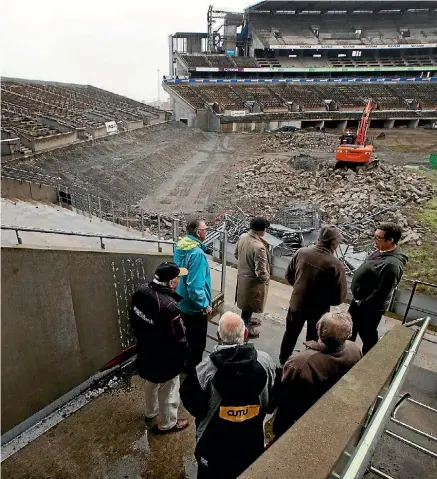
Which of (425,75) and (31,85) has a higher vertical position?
(425,75)

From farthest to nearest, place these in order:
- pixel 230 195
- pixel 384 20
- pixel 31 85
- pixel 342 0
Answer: pixel 384 20 → pixel 342 0 → pixel 31 85 → pixel 230 195

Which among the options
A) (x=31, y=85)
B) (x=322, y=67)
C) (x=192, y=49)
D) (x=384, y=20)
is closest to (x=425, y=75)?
(x=384, y=20)

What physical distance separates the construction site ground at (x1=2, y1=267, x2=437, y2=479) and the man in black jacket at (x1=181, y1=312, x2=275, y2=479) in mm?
1053

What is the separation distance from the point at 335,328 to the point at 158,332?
1.38m

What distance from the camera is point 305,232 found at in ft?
36.0

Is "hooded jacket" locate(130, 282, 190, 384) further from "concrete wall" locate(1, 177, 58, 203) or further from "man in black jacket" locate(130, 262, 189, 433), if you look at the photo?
"concrete wall" locate(1, 177, 58, 203)

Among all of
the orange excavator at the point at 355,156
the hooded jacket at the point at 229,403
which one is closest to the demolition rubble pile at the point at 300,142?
the orange excavator at the point at 355,156

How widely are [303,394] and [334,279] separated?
1616mm

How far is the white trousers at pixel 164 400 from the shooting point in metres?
3.11

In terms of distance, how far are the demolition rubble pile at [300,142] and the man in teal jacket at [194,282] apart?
28.7m

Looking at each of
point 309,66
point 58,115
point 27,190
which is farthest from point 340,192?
point 309,66

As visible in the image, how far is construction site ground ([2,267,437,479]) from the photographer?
2.87 meters

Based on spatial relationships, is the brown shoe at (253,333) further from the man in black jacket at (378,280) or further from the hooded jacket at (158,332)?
the hooded jacket at (158,332)

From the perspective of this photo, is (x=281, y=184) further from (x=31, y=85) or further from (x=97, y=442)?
(x=31, y=85)
